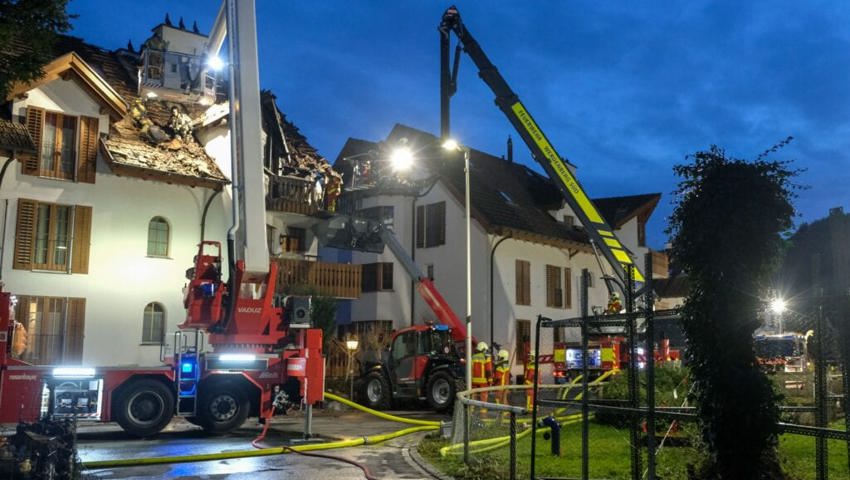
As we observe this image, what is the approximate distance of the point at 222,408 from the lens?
16.5 meters

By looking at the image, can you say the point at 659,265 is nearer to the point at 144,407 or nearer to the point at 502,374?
the point at 502,374

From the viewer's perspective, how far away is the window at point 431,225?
3584 centimetres

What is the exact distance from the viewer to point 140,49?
98.8 feet

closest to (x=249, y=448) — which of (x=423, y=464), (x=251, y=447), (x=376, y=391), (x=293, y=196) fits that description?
(x=251, y=447)

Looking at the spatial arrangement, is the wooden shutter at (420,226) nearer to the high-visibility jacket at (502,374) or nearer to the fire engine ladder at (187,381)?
the high-visibility jacket at (502,374)

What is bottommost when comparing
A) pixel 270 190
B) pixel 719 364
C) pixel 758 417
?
pixel 758 417

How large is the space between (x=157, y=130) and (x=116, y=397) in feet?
42.4

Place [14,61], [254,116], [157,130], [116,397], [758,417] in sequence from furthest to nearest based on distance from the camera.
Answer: [157,130], [254,116], [116,397], [14,61], [758,417]

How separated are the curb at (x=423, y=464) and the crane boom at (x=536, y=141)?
10.1 metres

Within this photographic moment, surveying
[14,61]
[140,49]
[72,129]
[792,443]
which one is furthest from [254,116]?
[140,49]

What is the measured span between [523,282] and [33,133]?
20.3 m

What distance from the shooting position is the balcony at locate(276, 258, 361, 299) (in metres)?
29.4

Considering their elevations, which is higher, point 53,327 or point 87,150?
point 87,150

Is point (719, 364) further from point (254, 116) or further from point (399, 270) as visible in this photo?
point (399, 270)
